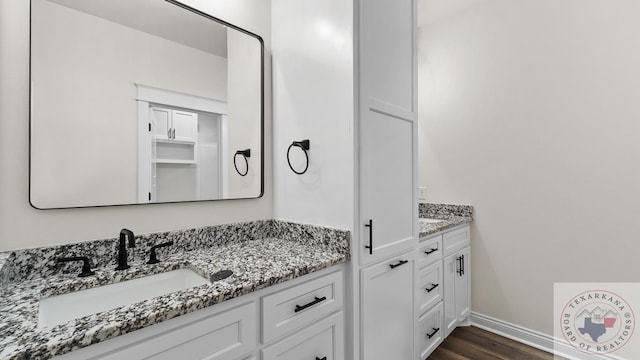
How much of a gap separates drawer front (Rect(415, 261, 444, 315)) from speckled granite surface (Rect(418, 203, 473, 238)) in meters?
0.30

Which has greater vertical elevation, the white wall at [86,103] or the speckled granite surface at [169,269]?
the white wall at [86,103]

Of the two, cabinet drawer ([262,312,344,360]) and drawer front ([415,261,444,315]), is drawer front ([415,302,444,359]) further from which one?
cabinet drawer ([262,312,344,360])

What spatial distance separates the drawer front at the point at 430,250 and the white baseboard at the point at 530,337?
33.2 inches

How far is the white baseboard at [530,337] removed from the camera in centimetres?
196

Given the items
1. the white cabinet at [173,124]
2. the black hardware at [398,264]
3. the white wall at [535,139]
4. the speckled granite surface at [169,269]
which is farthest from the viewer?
the white wall at [535,139]

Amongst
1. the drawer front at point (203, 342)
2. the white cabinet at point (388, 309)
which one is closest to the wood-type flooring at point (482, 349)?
the white cabinet at point (388, 309)

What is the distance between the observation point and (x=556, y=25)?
6.70 feet

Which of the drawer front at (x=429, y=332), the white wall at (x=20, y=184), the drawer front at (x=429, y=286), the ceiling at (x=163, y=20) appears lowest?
the drawer front at (x=429, y=332)

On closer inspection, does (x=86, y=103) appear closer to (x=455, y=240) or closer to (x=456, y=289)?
(x=455, y=240)

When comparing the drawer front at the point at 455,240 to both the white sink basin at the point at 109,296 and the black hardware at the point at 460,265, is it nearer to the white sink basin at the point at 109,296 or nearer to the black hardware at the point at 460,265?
the black hardware at the point at 460,265

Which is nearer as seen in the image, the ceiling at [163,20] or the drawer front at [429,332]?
the ceiling at [163,20]

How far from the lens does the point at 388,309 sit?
151 cm

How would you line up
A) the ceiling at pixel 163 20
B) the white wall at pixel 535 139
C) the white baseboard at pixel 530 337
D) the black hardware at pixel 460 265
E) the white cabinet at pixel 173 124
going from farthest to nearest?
the black hardware at pixel 460 265, the white baseboard at pixel 530 337, the white wall at pixel 535 139, the white cabinet at pixel 173 124, the ceiling at pixel 163 20

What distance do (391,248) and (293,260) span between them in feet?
1.91
